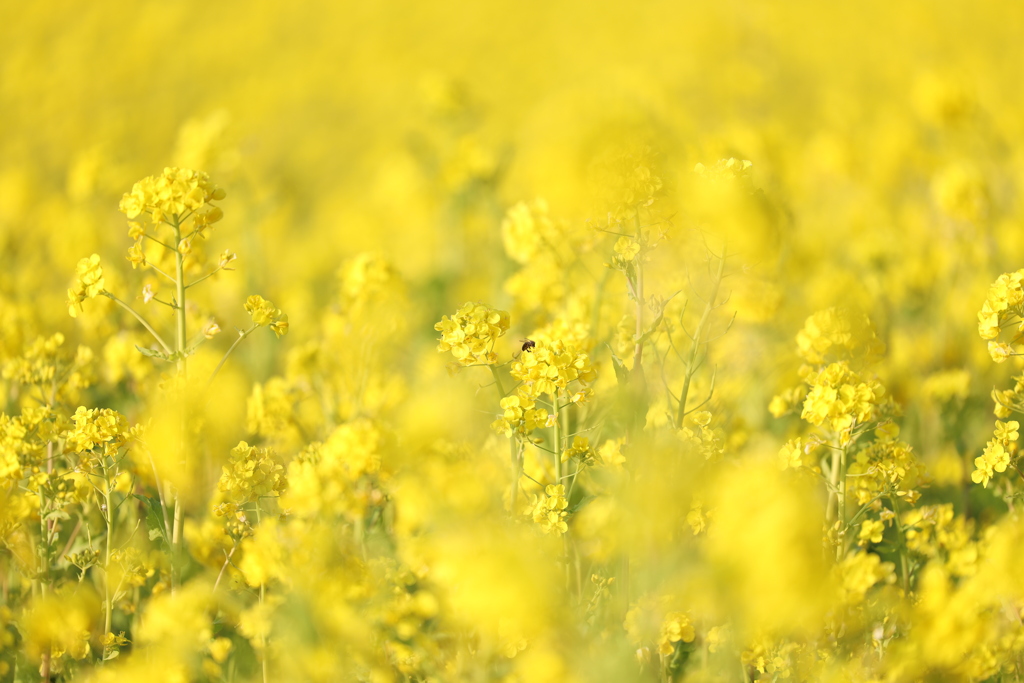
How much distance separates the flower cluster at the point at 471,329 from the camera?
1.64 meters

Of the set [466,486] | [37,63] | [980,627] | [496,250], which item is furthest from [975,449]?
[37,63]

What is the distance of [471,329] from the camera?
5.37 feet

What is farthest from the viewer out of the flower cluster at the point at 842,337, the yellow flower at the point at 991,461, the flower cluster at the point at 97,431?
the flower cluster at the point at 842,337

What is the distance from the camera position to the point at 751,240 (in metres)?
1.72

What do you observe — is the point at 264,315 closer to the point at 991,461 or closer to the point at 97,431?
the point at 97,431

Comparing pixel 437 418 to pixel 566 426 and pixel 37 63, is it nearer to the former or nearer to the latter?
pixel 566 426

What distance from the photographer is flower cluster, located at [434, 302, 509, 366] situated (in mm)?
1644

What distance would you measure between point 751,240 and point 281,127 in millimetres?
9593

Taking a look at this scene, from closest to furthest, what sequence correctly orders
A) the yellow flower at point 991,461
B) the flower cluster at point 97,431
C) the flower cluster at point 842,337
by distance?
1. the yellow flower at point 991,461
2. the flower cluster at point 97,431
3. the flower cluster at point 842,337

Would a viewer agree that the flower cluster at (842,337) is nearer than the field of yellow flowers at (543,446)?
No

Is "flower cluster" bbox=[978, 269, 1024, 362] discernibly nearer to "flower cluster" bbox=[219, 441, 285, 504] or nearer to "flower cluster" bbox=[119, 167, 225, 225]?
"flower cluster" bbox=[219, 441, 285, 504]

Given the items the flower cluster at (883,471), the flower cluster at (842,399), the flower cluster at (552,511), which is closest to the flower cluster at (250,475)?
the flower cluster at (552,511)

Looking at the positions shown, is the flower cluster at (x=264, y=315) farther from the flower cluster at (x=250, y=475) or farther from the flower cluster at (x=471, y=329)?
the flower cluster at (x=471, y=329)

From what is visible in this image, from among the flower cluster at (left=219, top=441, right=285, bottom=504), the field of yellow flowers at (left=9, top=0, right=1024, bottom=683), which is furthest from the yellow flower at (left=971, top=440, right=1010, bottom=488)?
the flower cluster at (left=219, top=441, right=285, bottom=504)
